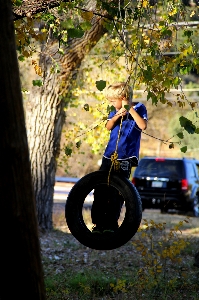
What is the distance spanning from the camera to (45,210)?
1412 centimetres

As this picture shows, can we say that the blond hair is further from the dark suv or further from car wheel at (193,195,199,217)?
car wheel at (193,195,199,217)

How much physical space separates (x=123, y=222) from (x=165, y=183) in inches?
508

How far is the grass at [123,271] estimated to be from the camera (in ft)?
28.1

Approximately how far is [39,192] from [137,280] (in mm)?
5023

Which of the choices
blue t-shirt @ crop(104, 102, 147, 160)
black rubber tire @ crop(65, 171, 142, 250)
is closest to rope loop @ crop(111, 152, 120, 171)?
black rubber tire @ crop(65, 171, 142, 250)

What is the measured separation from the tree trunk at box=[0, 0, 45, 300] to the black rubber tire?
70.1 inches

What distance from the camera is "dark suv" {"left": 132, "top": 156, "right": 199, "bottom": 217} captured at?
18.9 metres

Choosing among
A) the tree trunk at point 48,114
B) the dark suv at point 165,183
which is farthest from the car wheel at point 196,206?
the tree trunk at point 48,114

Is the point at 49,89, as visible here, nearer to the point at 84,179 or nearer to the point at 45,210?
the point at 45,210

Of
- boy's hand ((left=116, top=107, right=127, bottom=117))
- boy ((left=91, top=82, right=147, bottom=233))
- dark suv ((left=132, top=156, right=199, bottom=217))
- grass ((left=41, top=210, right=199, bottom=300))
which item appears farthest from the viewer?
dark suv ((left=132, top=156, right=199, bottom=217))

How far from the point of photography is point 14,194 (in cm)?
423

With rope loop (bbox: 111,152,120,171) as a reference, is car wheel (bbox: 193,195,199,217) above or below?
below

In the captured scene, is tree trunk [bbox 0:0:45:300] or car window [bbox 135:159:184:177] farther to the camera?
car window [bbox 135:159:184:177]

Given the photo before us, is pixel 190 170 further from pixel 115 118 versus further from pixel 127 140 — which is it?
pixel 115 118
